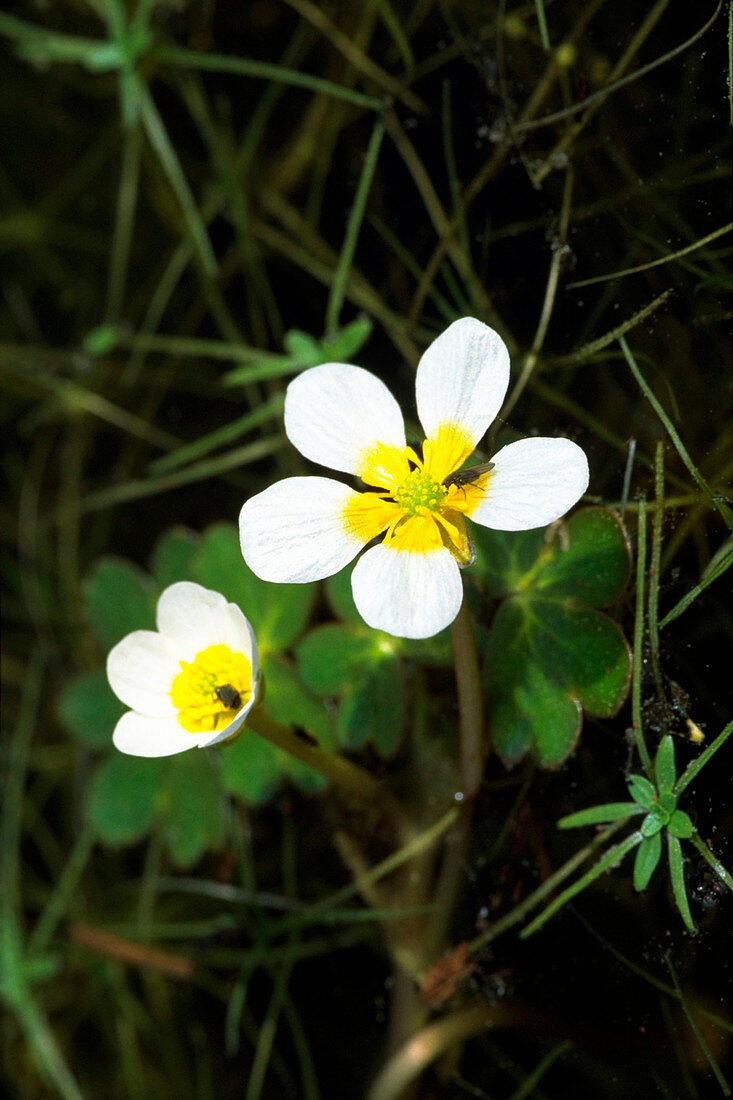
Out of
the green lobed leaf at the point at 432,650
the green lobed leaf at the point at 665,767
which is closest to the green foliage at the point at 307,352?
the green lobed leaf at the point at 432,650

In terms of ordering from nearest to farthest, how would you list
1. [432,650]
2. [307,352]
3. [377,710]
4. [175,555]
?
[432,650], [377,710], [307,352], [175,555]

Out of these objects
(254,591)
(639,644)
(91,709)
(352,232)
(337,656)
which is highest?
(352,232)

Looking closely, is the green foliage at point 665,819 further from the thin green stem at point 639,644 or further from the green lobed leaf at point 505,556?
the green lobed leaf at point 505,556

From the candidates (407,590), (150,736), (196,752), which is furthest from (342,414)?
(196,752)

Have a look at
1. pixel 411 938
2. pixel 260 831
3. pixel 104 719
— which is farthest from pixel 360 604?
pixel 104 719

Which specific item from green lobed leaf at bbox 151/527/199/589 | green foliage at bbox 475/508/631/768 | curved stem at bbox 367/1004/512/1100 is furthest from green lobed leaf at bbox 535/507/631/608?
green lobed leaf at bbox 151/527/199/589

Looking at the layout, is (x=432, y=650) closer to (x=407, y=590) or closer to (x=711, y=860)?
(x=407, y=590)

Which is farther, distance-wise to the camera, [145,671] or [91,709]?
[91,709]
